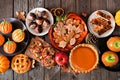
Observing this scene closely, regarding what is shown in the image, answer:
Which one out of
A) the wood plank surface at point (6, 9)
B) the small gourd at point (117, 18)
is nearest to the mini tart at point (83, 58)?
the small gourd at point (117, 18)

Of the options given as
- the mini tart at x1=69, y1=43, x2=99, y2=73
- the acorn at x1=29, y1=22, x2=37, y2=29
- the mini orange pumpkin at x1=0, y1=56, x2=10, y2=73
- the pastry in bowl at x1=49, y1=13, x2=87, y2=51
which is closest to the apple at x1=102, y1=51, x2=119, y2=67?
the mini tart at x1=69, y1=43, x2=99, y2=73

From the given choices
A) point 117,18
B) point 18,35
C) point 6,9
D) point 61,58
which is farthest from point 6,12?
point 117,18

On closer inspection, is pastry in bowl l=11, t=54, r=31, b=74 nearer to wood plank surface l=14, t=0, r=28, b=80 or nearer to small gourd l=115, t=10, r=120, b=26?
wood plank surface l=14, t=0, r=28, b=80

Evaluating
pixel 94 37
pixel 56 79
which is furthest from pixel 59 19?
pixel 56 79

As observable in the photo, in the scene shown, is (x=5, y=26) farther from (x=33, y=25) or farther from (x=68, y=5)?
(x=68, y=5)

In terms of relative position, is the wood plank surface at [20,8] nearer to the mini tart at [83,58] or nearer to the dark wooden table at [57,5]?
the dark wooden table at [57,5]
